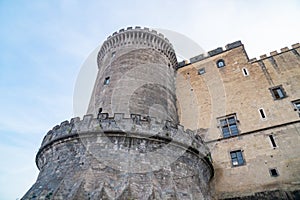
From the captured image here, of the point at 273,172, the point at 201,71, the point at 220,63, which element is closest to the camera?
the point at 273,172

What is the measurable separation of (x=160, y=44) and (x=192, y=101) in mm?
4969

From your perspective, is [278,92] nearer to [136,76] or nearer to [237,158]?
[237,158]

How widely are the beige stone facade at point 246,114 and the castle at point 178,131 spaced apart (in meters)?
0.05

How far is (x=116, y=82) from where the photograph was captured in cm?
1296

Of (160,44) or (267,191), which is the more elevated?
(160,44)

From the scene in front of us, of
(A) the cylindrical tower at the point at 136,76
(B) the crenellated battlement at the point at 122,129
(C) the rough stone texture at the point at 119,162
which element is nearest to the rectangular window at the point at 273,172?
(C) the rough stone texture at the point at 119,162

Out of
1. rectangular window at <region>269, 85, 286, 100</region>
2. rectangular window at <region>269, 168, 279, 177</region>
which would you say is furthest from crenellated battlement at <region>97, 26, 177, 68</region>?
rectangular window at <region>269, 168, 279, 177</region>

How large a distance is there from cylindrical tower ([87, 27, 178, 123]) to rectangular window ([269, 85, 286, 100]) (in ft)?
19.8

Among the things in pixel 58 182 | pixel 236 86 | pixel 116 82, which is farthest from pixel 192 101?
pixel 58 182

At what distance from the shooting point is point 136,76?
1334 cm

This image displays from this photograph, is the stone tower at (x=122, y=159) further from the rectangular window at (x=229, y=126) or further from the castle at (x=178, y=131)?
the rectangular window at (x=229, y=126)

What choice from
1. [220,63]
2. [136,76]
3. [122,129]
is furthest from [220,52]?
[122,129]

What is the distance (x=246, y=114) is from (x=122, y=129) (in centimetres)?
821

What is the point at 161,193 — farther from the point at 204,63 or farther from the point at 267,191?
the point at 204,63
